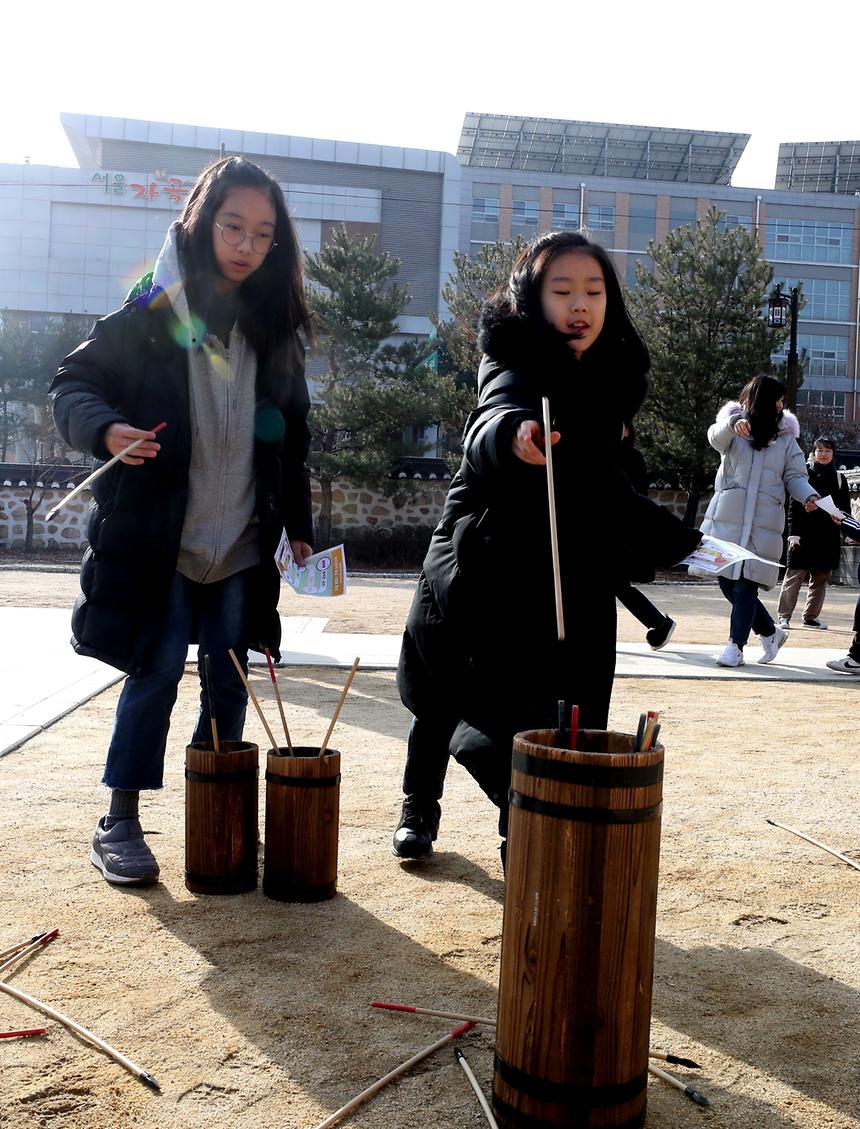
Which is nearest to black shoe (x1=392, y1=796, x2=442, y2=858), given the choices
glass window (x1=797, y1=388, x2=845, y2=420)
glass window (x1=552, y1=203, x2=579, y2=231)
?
glass window (x1=552, y1=203, x2=579, y2=231)

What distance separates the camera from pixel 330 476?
747 inches

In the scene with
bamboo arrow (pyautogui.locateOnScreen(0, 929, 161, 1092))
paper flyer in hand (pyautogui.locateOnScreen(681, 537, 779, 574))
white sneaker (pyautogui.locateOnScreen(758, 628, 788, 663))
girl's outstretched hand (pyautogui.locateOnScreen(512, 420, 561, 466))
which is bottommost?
bamboo arrow (pyautogui.locateOnScreen(0, 929, 161, 1092))

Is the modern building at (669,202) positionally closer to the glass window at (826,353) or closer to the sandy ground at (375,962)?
the glass window at (826,353)

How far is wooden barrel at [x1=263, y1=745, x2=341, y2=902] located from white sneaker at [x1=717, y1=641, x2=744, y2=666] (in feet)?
14.8

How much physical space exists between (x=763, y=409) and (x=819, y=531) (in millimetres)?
3551

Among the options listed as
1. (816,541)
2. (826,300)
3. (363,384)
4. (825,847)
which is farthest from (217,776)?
(826,300)

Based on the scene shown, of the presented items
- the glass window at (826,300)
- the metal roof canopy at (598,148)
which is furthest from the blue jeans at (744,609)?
the glass window at (826,300)

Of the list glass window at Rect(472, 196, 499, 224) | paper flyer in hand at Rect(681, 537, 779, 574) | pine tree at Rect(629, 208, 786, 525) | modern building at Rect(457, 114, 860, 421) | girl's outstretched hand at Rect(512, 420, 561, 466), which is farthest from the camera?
modern building at Rect(457, 114, 860, 421)

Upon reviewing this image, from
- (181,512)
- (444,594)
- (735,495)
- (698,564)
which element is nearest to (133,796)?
(181,512)

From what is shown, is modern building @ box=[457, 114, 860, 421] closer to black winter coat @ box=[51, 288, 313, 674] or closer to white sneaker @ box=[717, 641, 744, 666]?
white sneaker @ box=[717, 641, 744, 666]

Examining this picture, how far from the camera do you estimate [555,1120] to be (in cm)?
158

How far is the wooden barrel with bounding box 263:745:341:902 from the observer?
2537 mm

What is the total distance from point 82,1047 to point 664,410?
17.7m

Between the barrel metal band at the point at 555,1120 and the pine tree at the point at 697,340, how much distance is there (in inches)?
670
